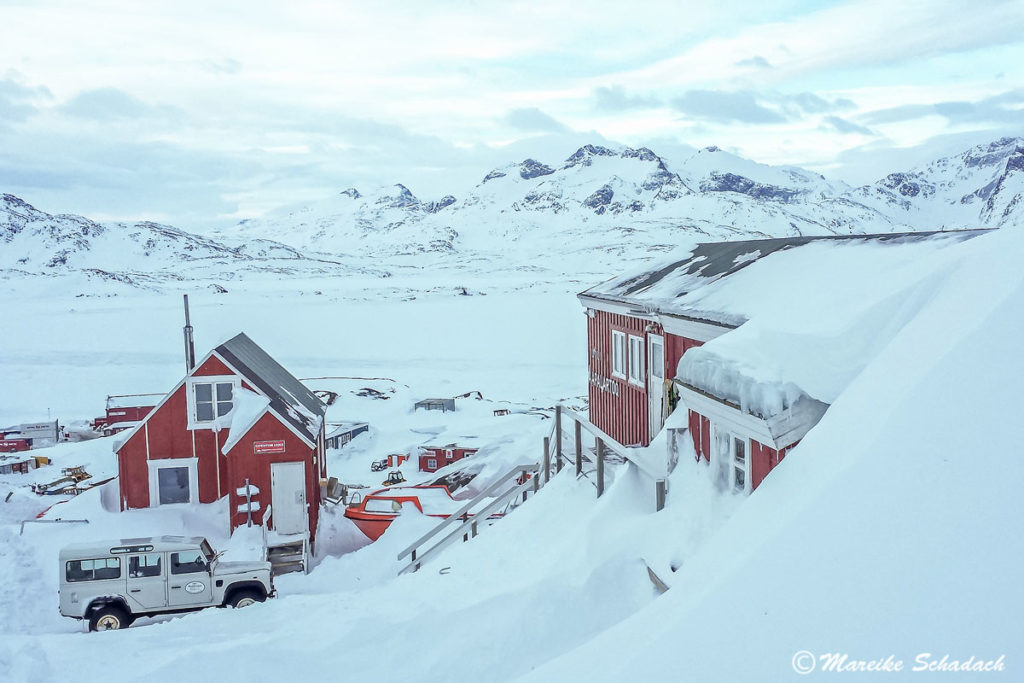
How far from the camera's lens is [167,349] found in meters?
66.2

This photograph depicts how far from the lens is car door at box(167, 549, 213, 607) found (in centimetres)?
1390

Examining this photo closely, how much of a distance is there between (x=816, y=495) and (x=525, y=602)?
568 centimetres

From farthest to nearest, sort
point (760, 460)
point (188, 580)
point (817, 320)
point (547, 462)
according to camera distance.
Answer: point (547, 462) < point (188, 580) < point (817, 320) < point (760, 460)

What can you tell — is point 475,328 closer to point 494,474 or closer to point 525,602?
point 494,474

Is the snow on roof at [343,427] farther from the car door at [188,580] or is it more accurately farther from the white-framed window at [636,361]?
the white-framed window at [636,361]

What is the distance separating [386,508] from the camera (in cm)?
2011

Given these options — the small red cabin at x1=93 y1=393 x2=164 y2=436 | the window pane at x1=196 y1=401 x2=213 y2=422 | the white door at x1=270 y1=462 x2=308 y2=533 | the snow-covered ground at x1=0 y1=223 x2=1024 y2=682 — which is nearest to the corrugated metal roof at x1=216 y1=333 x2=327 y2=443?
the white door at x1=270 y1=462 x2=308 y2=533

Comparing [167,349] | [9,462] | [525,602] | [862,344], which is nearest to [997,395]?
[862,344]

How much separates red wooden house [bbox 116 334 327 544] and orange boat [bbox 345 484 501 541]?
4.25 feet

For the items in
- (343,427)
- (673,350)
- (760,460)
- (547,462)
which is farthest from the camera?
(343,427)

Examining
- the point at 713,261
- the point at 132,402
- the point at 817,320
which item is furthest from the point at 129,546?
the point at 132,402

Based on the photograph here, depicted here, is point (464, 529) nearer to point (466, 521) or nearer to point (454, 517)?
point (466, 521)

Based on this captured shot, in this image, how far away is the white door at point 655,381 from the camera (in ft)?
42.7

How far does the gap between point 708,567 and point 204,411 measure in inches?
686
